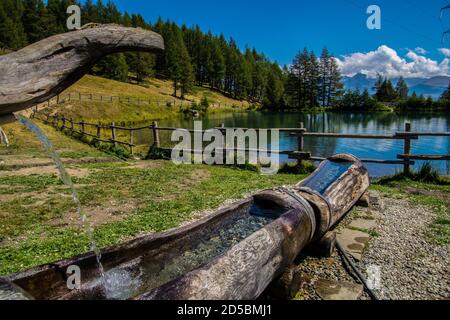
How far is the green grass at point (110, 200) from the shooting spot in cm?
507

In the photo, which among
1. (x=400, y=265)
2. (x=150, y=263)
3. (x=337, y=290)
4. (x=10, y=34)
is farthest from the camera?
(x=10, y=34)

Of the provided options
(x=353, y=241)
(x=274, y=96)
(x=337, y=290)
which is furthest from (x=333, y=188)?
(x=274, y=96)

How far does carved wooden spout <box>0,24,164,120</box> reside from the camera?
125cm

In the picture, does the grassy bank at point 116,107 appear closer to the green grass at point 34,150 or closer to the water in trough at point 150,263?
the green grass at point 34,150

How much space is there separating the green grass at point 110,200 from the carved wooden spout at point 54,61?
396 centimetres

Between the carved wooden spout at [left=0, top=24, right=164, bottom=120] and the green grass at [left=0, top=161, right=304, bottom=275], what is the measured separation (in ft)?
13.0

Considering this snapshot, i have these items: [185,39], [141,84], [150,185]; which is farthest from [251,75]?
[150,185]

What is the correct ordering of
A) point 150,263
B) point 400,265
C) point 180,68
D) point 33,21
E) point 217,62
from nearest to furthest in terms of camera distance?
point 150,263, point 400,265, point 33,21, point 180,68, point 217,62

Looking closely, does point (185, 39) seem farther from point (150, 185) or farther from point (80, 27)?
point (80, 27)

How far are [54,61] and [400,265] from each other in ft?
15.7

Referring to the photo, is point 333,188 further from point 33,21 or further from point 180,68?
point 33,21

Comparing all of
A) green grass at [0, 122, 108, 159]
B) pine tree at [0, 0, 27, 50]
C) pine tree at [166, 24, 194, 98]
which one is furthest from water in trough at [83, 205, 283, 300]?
pine tree at [166, 24, 194, 98]

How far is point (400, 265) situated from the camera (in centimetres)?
444

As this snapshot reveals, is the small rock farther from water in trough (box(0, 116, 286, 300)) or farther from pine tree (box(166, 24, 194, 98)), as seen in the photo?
pine tree (box(166, 24, 194, 98))
